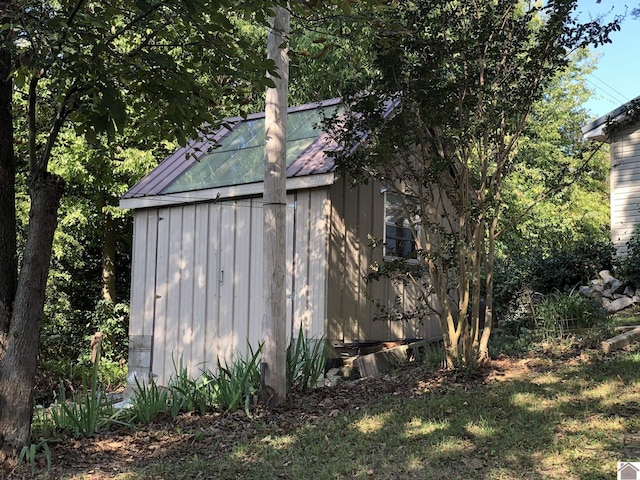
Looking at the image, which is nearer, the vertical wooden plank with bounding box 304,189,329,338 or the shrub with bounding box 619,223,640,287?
the vertical wooden plank with bounding box 304,189,329,338

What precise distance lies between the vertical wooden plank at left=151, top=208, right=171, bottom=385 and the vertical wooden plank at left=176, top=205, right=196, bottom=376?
0.31 m

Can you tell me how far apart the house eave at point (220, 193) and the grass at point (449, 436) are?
9.48 ft

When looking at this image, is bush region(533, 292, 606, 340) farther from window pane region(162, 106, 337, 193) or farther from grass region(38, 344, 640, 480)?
window pane region(162, 106, 337, 193)

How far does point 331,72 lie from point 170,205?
772 cm

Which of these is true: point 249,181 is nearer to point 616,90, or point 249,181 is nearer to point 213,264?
point 213,264

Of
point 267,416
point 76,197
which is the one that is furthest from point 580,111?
point 267,416

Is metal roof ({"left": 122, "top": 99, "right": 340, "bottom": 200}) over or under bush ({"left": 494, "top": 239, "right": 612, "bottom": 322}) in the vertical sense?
over

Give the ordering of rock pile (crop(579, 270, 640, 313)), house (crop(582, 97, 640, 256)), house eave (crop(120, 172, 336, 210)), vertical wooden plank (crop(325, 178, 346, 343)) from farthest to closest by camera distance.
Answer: house (crop(582, 97, 640, 256)) → rock pile (crop(579, 270, 640, 313)) → vertical wooden plank (crop(325, 178, 346, 343)) → house eave (crop(120, 172, 336, 210))

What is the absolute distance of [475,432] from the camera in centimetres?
460

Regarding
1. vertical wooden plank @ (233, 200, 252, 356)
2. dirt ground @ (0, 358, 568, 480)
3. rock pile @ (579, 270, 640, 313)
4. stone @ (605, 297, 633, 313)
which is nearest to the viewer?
dirt ground @ (0, 358, 568, 480)

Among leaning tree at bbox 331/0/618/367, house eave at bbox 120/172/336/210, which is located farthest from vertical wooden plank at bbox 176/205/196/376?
leaning tree at bbox 331/0/618/367

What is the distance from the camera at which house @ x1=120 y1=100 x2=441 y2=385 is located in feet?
26.2

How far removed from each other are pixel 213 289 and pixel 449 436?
514 centimetres

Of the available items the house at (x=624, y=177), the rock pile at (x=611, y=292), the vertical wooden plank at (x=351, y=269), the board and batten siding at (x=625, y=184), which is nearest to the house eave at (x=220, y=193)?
the vertical wooden plank at (x=351, y=269)
